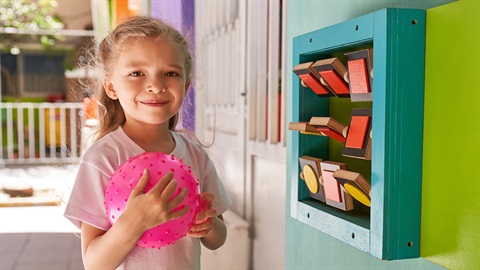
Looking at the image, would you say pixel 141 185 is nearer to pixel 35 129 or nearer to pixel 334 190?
pixel 334 190

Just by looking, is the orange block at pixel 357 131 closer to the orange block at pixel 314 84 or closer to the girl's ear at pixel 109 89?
the orange block at pixel 314 84

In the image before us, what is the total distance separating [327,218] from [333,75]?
274 millimetres

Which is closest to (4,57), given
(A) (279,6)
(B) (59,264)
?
(B) (59,264)

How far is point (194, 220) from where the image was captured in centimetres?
120

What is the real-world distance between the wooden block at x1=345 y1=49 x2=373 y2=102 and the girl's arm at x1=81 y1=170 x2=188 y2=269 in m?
0.37

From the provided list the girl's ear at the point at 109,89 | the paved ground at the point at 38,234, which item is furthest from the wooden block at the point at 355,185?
the paved ground at the point at 38,234

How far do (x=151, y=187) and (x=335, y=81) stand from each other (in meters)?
0.40

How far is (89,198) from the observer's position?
1218mm

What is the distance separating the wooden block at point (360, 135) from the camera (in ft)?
3.32

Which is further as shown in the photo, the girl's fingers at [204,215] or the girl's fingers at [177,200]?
the girl's fingers at [204,215]

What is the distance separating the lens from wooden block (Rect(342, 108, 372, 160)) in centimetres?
101

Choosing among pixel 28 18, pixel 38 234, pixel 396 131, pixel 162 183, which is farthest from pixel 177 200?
pixel 28 18

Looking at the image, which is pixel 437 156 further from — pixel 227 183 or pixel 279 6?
pixel 227 183

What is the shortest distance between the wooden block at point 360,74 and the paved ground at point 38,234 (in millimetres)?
1506
